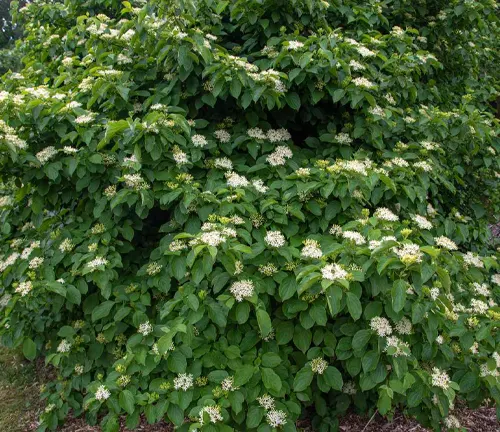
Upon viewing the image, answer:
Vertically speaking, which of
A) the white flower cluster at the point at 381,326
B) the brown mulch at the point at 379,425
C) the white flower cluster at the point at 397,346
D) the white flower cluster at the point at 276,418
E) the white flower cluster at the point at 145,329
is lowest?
the brown mulch at the point at 379,425

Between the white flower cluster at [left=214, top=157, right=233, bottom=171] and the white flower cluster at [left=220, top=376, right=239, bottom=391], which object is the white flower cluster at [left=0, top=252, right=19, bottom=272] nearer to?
the white flower cluster at [left=214, top=157, right=233, bottom=171]

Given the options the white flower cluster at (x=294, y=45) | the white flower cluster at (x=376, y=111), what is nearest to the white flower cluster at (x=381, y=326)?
the white flower cluster at (x=376, y=111)

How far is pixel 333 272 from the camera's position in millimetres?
1901

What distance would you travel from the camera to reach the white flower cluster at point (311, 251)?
2.11m

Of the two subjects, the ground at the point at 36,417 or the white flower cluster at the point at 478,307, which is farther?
the ground at the point at 36,417

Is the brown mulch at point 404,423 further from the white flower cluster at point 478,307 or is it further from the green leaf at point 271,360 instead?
the green leaf at point 271,360

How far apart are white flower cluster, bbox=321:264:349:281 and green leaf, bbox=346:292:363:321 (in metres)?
0.11

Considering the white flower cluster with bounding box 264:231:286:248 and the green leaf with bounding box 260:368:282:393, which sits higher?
the white flower cluster with bounding box 264:231:286:248

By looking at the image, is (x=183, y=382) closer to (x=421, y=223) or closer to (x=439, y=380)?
(x=439, y=380)

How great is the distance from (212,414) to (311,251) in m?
0.80

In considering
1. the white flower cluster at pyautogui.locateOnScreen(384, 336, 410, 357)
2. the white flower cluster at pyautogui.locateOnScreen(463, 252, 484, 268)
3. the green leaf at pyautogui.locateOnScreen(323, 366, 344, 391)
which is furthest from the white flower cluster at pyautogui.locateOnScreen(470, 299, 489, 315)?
the green leaf at pyautogui.locateOnScreen(323, 366, 344, 391)

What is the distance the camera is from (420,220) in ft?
8.52

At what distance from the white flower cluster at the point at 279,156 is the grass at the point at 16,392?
2.31m

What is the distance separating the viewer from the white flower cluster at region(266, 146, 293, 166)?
2.75 metres
